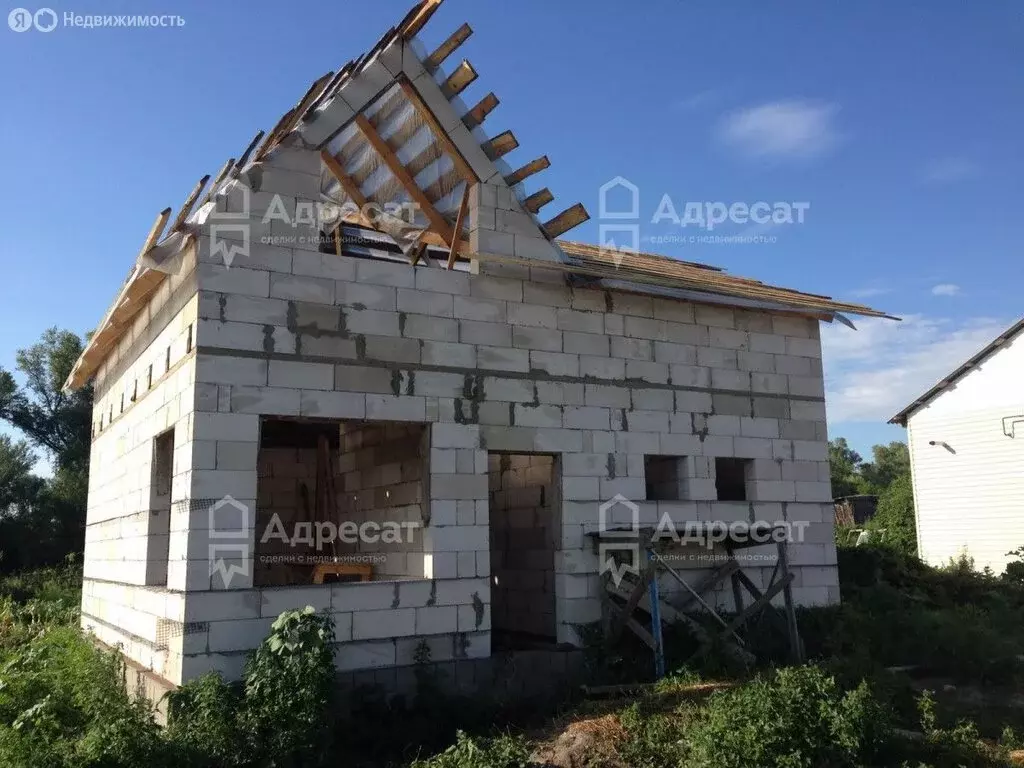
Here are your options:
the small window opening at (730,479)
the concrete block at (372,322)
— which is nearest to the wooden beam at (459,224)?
the concrete block at (372,322)

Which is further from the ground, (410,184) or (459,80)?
(459,80)

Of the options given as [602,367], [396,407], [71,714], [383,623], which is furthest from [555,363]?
[71,714]

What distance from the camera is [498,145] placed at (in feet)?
31.6

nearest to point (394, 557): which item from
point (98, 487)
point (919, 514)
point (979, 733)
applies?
point (98, 487)

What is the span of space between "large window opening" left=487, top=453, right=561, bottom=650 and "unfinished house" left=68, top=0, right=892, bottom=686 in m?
0.04

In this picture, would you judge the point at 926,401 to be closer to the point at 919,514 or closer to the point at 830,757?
the point at 919,514

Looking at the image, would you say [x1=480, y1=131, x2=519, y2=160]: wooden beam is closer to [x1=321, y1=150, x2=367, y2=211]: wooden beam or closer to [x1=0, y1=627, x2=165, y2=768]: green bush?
[x1=321, y1=150, x2=367, y2=211]: wooden beam

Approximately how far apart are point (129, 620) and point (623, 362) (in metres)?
6.41

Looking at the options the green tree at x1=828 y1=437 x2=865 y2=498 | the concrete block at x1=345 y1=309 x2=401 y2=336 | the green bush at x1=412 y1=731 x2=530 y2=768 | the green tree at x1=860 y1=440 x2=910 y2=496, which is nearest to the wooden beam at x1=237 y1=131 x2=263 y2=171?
the concrete block at x1=345 y1=309 x2=401 y2=336

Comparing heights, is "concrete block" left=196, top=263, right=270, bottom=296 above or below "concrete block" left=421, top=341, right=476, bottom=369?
above

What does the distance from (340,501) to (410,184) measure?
4.80 meters

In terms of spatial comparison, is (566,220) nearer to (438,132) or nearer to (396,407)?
(438,132)

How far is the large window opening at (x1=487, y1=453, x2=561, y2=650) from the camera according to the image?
10.6 metres

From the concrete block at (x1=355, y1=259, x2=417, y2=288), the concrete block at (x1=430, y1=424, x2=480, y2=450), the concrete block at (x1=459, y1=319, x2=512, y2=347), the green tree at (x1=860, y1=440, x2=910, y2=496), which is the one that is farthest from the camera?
the green tree at (x1=860, y1=440, x2=910, y2=496)
